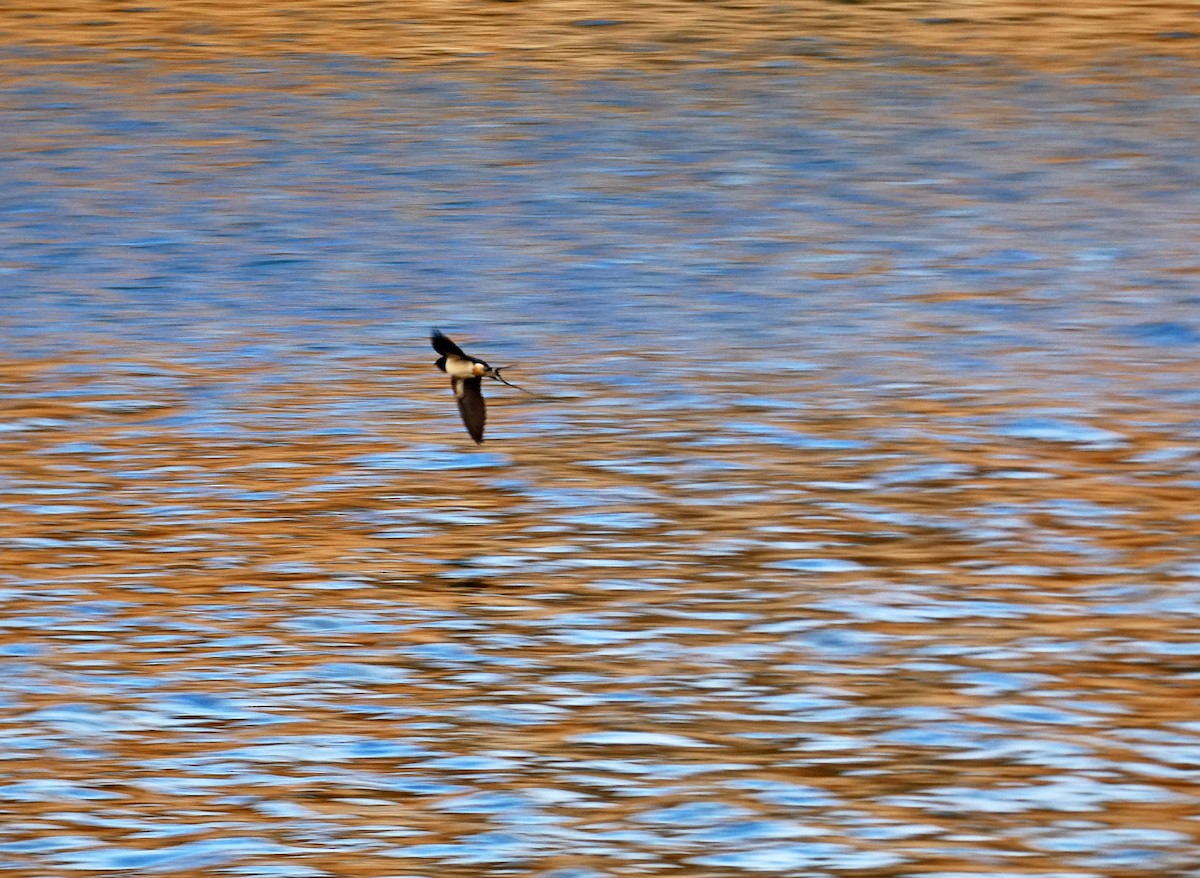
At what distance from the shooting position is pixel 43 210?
1072 centimetres

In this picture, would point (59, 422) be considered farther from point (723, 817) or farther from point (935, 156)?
point (935, 156)

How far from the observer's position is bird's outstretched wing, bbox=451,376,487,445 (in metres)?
7.11

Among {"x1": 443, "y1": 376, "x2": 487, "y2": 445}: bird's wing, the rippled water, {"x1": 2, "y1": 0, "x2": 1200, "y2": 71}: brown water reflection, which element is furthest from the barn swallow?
{"x1": 2, "y1": 0, "x2": 1200, "y2": 71}: brown water reflection

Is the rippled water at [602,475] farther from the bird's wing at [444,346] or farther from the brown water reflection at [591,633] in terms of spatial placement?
the bird's wing at [444,346]

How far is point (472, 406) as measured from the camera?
23.4 feet

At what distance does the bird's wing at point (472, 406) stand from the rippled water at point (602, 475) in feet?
0.91

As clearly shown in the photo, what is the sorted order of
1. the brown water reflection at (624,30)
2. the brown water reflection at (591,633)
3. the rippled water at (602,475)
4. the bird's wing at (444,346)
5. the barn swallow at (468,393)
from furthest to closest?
the brown water reflection at (624,30)
the barn swallow at (468,393)
the bird's wing at (444,346)
the rippled water at (602,475)
the brown water reflection at (591,633)

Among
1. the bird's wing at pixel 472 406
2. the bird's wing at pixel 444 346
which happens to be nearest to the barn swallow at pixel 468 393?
the bird's wing at pixel 472 406

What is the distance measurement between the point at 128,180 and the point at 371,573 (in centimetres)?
510

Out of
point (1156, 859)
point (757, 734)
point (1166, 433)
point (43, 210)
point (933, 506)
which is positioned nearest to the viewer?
point (1156, 859)

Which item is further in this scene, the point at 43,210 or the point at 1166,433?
the point at 43,210

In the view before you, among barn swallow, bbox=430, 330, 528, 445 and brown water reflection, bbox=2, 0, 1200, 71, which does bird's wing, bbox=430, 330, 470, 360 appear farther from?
brown water reflection, bbox=2, 0, 1200, 71

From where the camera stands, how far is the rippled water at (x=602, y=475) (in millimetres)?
5168

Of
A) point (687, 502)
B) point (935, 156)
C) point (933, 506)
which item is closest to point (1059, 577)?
point (933, 506)
